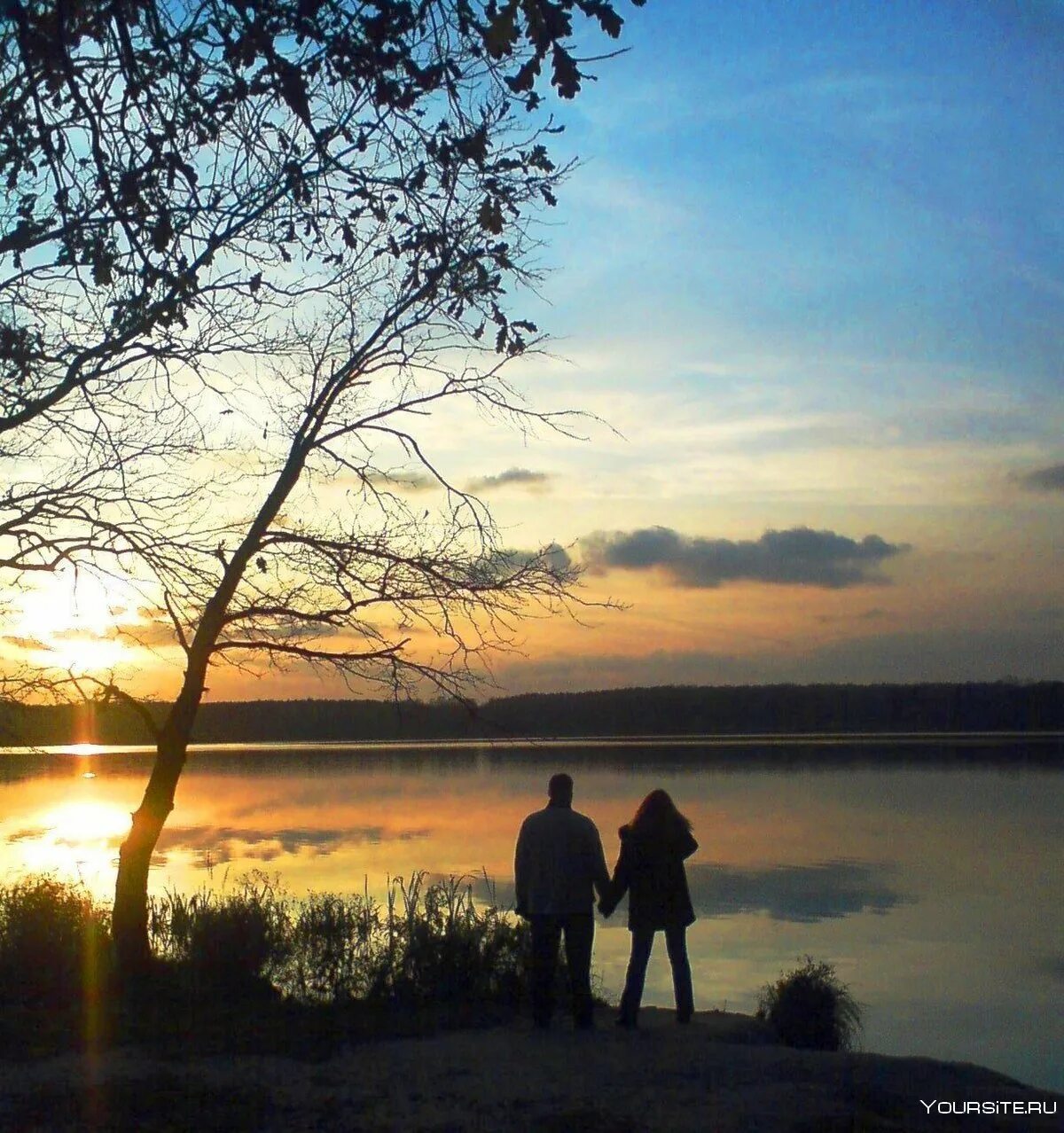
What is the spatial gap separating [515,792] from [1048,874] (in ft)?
68.5

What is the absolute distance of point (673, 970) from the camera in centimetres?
960

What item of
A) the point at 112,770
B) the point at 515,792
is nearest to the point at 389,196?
the point at 515,792

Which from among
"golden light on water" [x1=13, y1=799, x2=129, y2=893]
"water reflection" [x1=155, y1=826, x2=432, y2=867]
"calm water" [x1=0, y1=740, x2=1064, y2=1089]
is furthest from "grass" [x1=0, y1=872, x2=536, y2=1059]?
"water reflection" [x1=155, y1=826, x2=432, y2=867]

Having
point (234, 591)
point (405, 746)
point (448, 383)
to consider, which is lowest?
point (405, 746)

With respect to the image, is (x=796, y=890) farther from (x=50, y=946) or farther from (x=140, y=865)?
(x=50, y=946)

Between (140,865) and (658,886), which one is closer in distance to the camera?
(658,886)

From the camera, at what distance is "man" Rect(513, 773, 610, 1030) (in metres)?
9.24

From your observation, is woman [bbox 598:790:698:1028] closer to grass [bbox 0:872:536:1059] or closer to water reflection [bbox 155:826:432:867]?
grass [bbox 0:872:536:1059]

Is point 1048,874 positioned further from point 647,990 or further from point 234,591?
point 234,591

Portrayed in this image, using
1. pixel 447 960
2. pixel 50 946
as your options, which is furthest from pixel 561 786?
pixel 50 946

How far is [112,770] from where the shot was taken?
65938mm

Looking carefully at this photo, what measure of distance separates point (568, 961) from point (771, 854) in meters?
18.8

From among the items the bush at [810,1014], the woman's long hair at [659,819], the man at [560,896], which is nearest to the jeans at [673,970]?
the man at [560,896]

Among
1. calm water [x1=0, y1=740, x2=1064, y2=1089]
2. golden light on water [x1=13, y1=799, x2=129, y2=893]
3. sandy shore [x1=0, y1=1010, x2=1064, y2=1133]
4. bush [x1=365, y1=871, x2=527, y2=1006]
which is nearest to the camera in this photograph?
sandy shore [x1=0, y1=1010, x2=1064, y2=1133]
